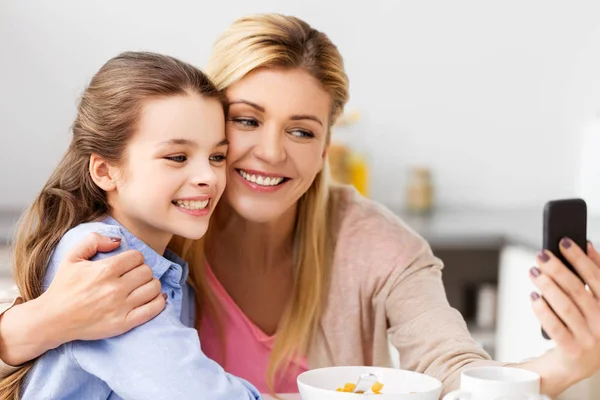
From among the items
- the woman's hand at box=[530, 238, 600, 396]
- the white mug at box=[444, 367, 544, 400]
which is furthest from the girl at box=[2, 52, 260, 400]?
the woman's hand at box=[530, 238, 600, 396]

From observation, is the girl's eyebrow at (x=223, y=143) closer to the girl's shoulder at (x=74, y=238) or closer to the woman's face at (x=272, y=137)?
the woman's face at (x=272, y=137)

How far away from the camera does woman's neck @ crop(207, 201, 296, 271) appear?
172 centimetres

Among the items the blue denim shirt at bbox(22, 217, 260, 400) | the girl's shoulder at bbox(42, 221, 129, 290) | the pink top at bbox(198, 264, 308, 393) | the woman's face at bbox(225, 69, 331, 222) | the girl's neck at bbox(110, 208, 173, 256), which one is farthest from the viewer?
the pink top at bbox(198, 264, 308, 393)

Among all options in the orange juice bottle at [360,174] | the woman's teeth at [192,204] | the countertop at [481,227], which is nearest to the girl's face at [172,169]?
the woman's teeth at [192,204]

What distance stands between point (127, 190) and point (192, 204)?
97 mm

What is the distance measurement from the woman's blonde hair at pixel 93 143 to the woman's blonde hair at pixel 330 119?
0.48ft

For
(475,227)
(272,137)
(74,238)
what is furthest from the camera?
(475,227)

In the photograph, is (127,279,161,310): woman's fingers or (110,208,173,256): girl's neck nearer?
(127,279,161,310): woman's fingers

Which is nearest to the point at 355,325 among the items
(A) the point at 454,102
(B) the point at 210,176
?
(B) the point at 210,176

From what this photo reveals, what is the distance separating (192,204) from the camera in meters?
1.30

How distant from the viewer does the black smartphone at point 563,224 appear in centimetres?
105

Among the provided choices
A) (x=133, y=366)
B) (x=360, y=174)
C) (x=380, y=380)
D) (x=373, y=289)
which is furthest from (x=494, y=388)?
(x=360, y=174)

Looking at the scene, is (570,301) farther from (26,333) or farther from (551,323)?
(26,333)

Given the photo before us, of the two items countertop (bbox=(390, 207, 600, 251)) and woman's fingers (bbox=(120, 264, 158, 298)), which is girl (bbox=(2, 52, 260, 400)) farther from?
countertop (bbox=(390, 207, 600, 251))
